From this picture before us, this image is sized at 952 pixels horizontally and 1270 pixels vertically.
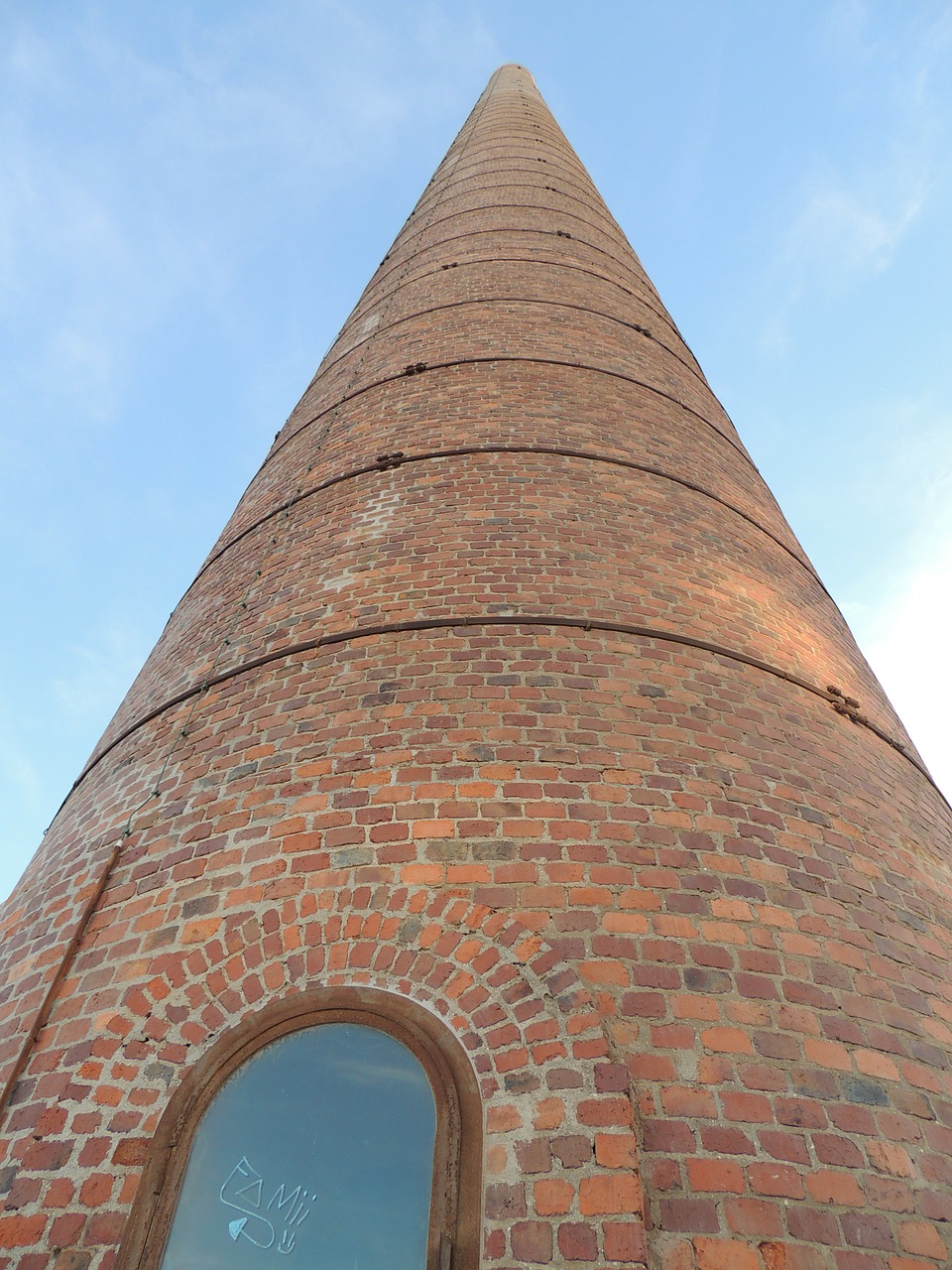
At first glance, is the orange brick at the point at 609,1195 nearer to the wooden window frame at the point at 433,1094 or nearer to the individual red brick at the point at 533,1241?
the individual red brick at the point at 533,1241

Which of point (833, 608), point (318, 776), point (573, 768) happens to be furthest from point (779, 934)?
point (833, 608)

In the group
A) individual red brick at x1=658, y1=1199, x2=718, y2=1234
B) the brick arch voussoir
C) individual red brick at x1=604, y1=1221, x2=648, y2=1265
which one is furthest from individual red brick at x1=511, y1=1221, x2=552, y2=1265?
individual red brick at x1=658, y1=1199, x2=718, y2=1234

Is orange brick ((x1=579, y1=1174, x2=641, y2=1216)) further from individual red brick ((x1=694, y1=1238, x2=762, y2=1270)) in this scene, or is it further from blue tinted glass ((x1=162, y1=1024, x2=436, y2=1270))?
blue tinted glass ((x1=162, y1=1024, x2=436, y2=1270))

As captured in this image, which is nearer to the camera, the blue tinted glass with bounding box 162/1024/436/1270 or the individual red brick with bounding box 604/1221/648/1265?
the individual red brick with bounding box 604/1221/648/1265

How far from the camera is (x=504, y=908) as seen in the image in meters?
2.07

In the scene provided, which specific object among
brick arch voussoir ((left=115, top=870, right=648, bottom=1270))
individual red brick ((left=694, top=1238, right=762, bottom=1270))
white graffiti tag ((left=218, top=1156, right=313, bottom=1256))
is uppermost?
brick arch voussoir ((left=115, top=870, right=648, bottom=1270))

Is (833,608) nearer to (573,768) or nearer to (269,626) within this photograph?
(573,768)

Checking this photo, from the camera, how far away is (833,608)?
4.46 metres

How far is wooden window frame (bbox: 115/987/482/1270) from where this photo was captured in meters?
1.65

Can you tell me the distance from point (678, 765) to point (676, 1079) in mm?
919

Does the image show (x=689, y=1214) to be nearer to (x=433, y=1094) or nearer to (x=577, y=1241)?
(x=577, y=1241)

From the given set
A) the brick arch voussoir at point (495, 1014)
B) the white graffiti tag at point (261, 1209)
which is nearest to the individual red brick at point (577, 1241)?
the brick arch voussoir at point (495, 1014)

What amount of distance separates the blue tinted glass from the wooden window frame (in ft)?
0.07

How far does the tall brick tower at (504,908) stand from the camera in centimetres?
169
